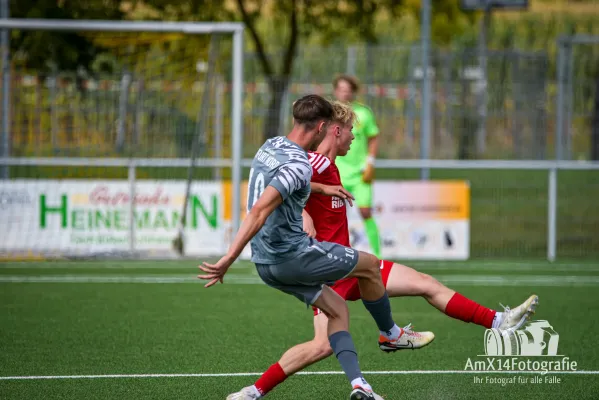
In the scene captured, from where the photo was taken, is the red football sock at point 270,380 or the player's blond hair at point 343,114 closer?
the red football sock at point 270,380

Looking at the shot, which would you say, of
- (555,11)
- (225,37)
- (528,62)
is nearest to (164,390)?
(225,37)

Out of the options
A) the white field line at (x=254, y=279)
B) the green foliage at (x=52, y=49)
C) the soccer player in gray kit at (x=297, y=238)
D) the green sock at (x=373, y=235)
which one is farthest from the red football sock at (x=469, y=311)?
the green foliage at (x=52, y=49)

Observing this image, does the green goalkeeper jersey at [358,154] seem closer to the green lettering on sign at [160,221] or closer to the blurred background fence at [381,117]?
the blurred background fence at [381,117]

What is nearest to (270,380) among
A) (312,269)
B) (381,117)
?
(312,269)

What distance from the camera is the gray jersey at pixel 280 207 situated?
554 centimetres

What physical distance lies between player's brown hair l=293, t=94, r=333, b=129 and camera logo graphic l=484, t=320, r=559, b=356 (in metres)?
1.98

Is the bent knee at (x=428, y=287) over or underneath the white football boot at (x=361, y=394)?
over

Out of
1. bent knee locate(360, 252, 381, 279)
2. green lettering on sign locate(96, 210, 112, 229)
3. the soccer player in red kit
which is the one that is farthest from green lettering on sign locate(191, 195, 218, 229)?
bent knee locate(360, 252, 381, 279)

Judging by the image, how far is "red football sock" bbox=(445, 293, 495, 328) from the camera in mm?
6637

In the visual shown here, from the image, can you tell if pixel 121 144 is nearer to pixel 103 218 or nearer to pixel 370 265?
pixel 103 218

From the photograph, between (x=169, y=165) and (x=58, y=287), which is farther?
(x=169, y=165)

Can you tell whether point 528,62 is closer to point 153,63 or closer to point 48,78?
point 153,63

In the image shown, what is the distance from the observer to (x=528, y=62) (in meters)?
17.8

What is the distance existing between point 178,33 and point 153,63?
2.06 ft
